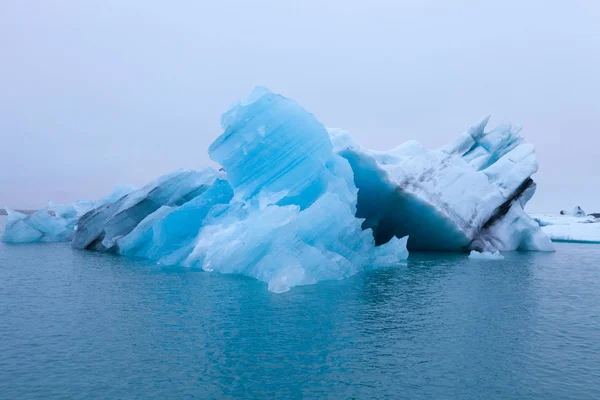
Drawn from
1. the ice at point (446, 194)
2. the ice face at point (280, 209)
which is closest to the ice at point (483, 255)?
the ice at point (446, 194)

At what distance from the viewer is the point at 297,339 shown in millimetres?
6953

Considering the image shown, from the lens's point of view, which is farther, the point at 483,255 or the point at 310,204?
the point at 483,255

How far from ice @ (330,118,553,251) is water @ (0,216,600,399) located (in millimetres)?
6476

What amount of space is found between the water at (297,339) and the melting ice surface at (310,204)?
1.51m

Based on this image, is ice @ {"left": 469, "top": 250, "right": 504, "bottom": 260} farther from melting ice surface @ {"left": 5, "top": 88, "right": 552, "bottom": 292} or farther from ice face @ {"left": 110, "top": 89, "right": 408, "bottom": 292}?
ice face @ {"left": 110, "top": 89, "right": 408, "bottom": 292}

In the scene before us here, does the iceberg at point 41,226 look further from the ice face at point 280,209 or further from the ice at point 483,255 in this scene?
the ice at point 483,255

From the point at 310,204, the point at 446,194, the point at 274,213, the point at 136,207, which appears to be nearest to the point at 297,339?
the point at 274,213

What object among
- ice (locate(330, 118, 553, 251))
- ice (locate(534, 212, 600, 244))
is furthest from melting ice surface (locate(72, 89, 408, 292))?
ice (locate(534, 212, 600, 244))

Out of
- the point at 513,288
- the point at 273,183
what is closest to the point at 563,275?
the point at 513,288

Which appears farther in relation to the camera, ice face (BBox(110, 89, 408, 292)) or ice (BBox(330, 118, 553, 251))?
ice (BBox(330, 118, 553, 251))

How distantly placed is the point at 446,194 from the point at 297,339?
14.1 m

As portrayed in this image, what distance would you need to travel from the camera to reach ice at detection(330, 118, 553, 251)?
1855 centimetres

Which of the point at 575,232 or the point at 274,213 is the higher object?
the point at 274,213

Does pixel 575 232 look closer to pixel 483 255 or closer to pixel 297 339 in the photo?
pixel 483 255
